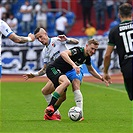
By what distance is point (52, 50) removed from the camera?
42.2 feet

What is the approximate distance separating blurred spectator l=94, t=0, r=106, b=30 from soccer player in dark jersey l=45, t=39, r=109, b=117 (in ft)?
68.1

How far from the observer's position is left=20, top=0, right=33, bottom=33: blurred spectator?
3291cm

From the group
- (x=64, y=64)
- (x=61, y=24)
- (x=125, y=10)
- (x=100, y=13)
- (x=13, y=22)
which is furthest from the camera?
(x=100, y=13)

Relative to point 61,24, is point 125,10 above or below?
above

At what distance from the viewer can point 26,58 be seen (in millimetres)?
28578

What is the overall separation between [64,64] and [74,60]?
28cm

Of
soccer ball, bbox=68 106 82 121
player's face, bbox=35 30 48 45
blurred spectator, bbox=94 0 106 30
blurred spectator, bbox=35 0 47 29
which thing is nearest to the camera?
soccer ball, bbox=68 106 82 121

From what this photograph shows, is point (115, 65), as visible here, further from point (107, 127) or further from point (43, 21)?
point (107, 127)

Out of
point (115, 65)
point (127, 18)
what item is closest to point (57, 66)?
point (127, 18)

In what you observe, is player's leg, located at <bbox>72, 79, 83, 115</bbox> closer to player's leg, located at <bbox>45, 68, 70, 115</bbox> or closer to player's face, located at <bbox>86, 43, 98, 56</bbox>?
player's leg, located at <bbox>45, 68, 70, 115</bbox>

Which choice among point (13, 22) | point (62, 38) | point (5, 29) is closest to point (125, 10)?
point (5, 29)

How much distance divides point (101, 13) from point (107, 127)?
22982mm

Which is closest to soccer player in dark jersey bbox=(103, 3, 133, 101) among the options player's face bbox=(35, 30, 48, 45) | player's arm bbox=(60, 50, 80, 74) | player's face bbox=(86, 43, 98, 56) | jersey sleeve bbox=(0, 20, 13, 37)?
player's arm bbox=(60, 50, 80, 74)

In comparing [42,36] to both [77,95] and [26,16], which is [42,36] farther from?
[26,16]
